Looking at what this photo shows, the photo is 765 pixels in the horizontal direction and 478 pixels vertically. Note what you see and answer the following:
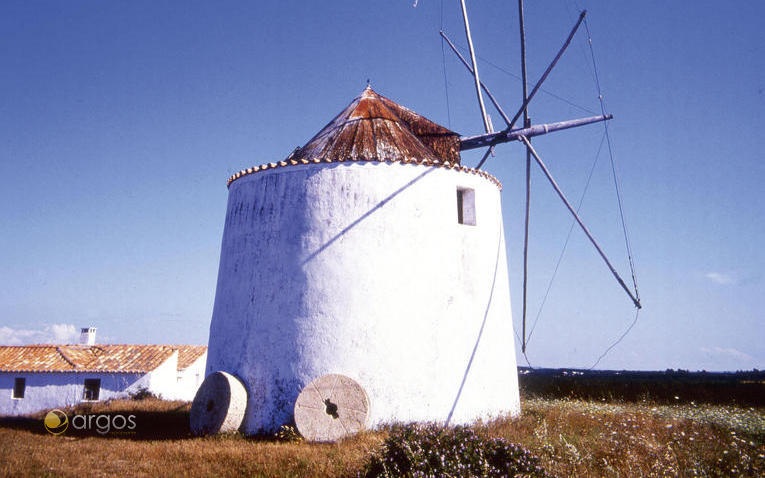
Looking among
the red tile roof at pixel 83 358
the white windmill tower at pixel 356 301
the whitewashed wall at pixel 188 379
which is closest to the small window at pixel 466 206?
the white windmill tower at pixel 356 301

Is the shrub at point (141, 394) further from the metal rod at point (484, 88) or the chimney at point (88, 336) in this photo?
the metal rod at point (484, 88)

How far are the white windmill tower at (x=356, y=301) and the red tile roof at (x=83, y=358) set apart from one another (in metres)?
16.7

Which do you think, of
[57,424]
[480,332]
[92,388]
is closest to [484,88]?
[480,332]

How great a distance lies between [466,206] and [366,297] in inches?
142

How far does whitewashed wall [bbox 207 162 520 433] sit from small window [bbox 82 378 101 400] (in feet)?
55.9

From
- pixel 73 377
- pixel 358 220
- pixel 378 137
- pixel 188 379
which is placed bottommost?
pixel 188 379

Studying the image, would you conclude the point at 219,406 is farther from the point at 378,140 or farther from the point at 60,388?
the point at 60,388

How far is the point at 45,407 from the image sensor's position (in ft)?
77.9

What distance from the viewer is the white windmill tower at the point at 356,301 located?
9727 millimetres

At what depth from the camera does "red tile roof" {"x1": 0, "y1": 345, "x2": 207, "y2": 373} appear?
80.0 feet

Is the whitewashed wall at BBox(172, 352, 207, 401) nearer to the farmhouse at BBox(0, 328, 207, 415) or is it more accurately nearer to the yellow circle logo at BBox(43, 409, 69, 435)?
the farmhouse at BBox(0, 328, 207, 415)

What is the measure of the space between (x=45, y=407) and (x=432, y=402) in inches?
910

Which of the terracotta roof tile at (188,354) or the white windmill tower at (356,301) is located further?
the terracotta roof tile at (188,354)

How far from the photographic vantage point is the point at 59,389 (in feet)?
78.9
